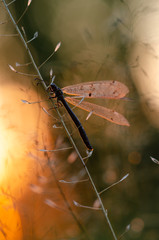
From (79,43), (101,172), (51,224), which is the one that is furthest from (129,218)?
(79,43)

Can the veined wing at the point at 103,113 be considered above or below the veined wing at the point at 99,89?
below

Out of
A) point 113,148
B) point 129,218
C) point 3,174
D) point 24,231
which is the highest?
point 3,174

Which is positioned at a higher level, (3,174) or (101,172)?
(3,174)

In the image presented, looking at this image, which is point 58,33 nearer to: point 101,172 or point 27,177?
point 101,172

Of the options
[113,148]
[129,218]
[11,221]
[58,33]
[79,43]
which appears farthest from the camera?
[58,33]

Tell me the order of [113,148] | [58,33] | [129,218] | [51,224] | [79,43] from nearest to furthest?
[51,224] < [129,218] < [113,148] < [79,43] < [58,33]

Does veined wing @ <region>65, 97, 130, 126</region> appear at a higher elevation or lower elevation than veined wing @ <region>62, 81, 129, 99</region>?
lower

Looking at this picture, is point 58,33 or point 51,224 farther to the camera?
point 58,33
